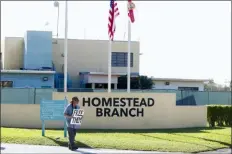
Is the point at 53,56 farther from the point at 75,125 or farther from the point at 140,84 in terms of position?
the point at 75,125

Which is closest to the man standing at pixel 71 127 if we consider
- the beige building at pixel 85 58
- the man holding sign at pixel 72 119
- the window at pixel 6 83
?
the man holding sign at pixel 72 119

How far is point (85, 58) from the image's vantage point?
4753cm

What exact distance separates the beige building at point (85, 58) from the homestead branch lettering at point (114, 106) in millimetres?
22264

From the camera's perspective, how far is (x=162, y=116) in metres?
23.5

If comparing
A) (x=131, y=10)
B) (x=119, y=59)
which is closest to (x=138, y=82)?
(x=119, y=59)

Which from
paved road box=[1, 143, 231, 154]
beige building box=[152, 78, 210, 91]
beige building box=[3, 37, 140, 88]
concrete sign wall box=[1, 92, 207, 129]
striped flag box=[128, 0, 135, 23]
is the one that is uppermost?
striped flag box=[128, 0, 135, 23]

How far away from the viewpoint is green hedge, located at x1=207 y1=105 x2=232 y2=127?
2659cm

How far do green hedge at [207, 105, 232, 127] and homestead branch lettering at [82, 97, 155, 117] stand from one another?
548cm

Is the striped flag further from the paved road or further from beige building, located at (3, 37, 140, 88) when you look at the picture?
beige building, located at (3, 37, 140, 88)

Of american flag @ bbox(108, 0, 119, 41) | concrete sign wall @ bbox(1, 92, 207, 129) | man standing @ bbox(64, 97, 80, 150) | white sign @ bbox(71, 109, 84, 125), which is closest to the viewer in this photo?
man standing @ bbox(64, 97, 80, 150)

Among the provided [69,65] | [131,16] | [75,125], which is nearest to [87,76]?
[69,65]

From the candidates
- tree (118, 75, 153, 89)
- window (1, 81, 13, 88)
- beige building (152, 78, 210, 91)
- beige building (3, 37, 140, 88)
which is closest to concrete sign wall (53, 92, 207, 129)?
window (1, 81, 13, 88)

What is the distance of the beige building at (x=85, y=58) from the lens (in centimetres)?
4575

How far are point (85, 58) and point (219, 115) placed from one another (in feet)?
74.9
